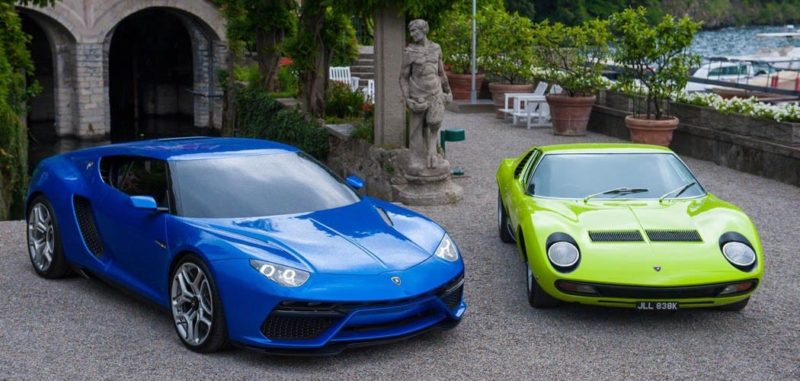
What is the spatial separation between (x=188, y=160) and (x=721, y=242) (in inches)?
155

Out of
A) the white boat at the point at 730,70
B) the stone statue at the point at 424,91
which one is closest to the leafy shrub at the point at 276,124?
the stone statue at the point at 424,91

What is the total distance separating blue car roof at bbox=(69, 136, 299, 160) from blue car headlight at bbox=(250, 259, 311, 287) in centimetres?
153

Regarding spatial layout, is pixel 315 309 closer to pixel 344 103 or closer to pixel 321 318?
pixel 321 318

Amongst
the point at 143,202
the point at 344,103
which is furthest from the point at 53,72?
the point at 143,202

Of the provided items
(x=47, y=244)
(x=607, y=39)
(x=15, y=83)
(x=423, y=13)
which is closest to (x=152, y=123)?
(x=15, y=83)

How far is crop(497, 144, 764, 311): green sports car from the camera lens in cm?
757

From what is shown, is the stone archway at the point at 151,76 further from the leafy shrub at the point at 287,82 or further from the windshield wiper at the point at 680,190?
the windshield wiper at the point at 680,190

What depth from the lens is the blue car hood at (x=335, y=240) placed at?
6.84 metres

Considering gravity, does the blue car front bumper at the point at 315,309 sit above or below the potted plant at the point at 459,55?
below

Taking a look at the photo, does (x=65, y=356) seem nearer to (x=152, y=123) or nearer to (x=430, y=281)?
(x=430, y=281)

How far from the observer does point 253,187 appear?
775 centimetres

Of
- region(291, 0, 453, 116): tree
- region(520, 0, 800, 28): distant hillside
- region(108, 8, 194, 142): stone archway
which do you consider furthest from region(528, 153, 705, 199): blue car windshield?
region(520, 0, 800, 28): distant hillside

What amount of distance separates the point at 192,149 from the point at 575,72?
14.2m

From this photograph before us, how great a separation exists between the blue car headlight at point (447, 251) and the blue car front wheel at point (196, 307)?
5.08ft
